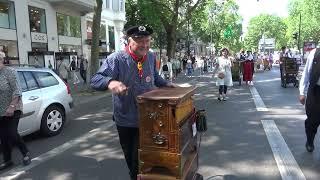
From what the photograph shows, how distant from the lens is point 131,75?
4227mm

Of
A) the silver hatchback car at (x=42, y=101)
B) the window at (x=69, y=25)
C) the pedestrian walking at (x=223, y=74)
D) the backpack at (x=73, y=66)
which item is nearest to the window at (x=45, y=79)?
the silver hatchback car at (x=42, y=101)

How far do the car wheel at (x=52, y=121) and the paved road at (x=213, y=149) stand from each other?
190 mm

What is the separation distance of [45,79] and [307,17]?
2889 inches

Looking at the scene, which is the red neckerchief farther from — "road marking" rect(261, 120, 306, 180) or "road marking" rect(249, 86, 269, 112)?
"road marking" rect(249, 86, 269, 112)

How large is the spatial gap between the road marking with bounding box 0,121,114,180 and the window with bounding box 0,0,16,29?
47.2 ft

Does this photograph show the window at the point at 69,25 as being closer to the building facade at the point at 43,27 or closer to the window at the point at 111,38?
the building facade at the point at 43,27

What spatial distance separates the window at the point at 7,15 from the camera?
22.1 meters

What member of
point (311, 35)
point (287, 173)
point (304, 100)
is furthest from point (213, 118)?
point (311, 35)

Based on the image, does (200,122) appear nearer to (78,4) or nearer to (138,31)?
(138,31)

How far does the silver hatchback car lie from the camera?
8.22 metres

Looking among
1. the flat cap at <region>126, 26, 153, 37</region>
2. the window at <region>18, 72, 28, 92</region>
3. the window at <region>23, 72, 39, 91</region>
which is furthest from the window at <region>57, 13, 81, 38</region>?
the flat cap at <region>126, 26, 153, 37</region>

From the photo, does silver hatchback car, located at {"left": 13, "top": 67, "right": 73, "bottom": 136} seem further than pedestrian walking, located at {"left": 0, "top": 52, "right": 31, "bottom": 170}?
Yes

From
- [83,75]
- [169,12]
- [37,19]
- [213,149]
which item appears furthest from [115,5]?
[213,149]

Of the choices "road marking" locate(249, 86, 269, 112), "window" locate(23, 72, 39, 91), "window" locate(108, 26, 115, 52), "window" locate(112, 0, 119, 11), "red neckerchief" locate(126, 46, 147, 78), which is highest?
"window" locate(112, 0, 119, 11)
